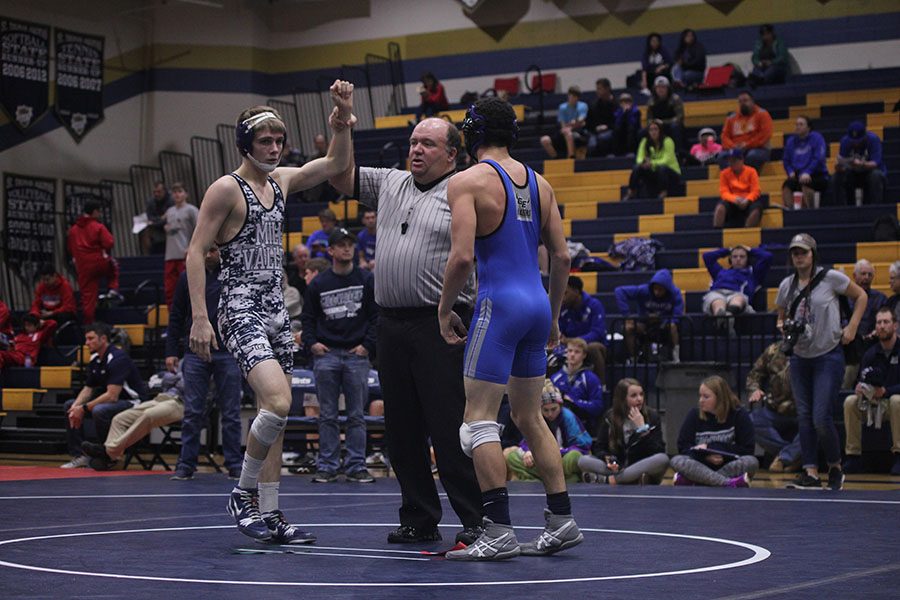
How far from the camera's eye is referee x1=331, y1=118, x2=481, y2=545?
231 inches

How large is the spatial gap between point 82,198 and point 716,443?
14.6m

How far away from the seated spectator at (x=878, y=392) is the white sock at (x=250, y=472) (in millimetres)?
6629

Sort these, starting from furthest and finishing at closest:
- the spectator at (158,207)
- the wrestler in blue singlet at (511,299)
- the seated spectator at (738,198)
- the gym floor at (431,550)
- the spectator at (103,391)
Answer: the spectator at (158,207), the seated spectator at (738,198), the spectator at (103,391), the wrestler in blue singlet at (511,299), the gym floor at (431,550)

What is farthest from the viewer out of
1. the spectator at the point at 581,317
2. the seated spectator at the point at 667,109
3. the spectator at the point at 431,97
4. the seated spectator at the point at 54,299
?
the spectator at the point at 431,97

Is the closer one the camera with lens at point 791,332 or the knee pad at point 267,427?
the knee pad at point 267,427

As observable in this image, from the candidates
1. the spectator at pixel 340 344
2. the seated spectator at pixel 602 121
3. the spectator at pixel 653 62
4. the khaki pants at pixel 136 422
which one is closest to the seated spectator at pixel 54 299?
the khaki pants at pixel 136 422

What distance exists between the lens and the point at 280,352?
5957 millimetres

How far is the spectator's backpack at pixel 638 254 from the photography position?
1503 centimetres

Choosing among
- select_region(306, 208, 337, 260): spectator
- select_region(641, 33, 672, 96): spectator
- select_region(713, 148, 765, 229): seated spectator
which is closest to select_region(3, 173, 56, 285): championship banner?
select_region(306, 208, 337, 260): spectator

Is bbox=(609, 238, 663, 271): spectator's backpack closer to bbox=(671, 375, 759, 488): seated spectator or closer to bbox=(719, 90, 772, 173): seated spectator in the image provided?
bbox=(719, 90, 772, 173): seated spectator

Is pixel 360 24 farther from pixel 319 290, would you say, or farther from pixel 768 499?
pixel 768 499

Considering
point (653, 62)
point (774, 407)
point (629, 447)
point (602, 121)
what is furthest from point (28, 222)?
point (629, 447)

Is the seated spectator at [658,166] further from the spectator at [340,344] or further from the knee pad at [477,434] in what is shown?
the knee pad at [477,434]

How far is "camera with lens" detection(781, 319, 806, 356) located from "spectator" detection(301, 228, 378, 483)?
3.02 meters
